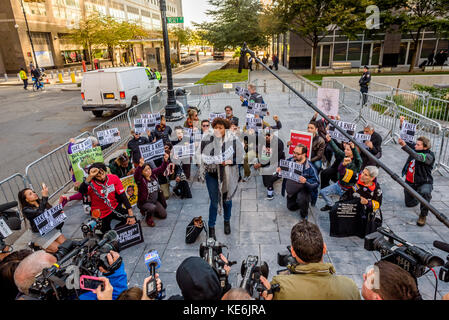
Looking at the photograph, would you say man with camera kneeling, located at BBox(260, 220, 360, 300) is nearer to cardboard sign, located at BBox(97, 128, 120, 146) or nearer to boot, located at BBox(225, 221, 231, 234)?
boot, located at BBox(225, 221, 231, 234)

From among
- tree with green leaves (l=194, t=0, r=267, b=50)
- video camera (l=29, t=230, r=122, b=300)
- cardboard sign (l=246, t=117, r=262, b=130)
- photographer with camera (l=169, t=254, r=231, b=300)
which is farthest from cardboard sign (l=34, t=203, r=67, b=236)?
tree with green leaves (l=194, t=0, r=267, b=50)

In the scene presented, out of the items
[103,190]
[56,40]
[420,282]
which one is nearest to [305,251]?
[420,282]

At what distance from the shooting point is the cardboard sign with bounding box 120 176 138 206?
239 inches

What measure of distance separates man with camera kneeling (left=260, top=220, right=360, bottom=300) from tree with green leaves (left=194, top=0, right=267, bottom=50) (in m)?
31.4

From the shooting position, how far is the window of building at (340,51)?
95.1 ft

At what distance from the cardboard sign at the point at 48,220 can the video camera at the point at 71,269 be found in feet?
6.54

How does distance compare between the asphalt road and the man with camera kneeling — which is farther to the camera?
the asphalt road

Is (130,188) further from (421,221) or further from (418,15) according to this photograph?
(418,15)

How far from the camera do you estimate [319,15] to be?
24031 millimetres

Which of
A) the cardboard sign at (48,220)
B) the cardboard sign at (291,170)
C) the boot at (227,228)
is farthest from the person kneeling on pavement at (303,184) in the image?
the cardboard sign at (48,220)

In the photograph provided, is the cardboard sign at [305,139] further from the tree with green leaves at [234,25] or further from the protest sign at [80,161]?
the tree with green leaves at [234,25]

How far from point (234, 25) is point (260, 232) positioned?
1197 inches

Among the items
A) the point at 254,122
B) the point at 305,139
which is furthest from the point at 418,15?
the point at 305,139
